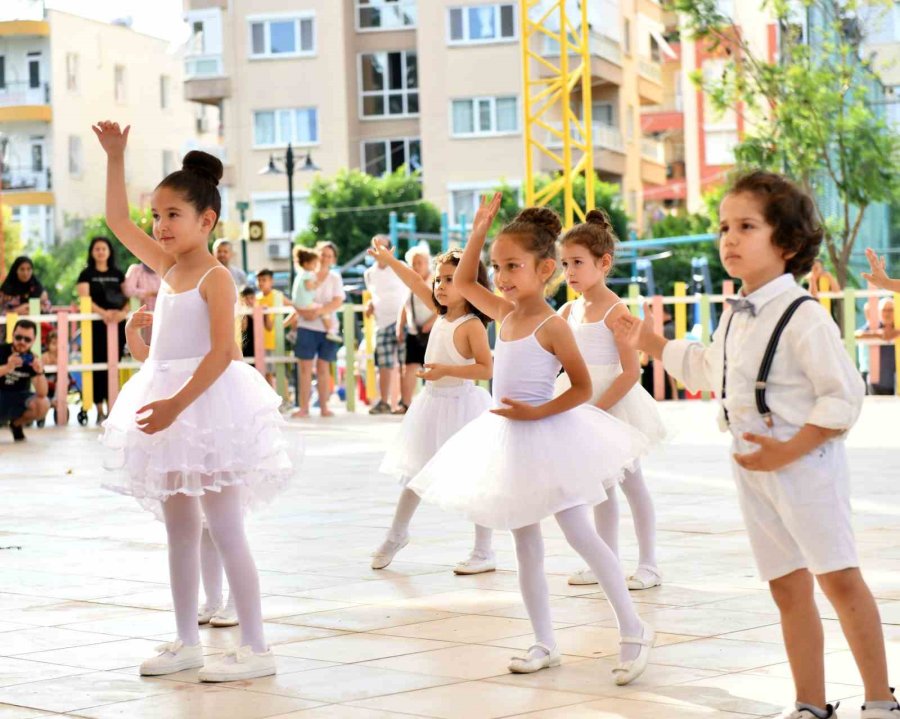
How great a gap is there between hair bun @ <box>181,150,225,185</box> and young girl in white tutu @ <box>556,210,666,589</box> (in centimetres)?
158

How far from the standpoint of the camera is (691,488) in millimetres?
10992

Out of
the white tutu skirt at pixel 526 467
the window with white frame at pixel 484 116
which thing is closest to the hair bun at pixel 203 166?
the white tutu skirt at pixel 526 467

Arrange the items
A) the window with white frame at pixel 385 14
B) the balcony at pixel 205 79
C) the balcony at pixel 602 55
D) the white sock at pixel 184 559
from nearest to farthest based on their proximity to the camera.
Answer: the white sock at pixel 184 559 < the balcony at pixel 602 55 < the window with white frame at pixel 385 14 < the balcony at pixel 205 79

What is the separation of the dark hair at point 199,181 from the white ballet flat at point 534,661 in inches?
70.6

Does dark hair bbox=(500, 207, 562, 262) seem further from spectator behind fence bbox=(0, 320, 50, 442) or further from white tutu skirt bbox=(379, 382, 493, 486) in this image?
spectator behind fence bbox=(0, 320, 50, 442)

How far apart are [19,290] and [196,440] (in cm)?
1447

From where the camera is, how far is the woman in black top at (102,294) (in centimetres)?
1861

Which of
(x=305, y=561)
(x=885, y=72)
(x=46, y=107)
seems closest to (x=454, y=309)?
(x=305, y=561)

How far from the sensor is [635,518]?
7289 mm

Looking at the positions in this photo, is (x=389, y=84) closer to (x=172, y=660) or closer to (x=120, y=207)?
(x=120, y=207)

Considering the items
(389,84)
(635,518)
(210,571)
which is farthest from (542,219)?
(389,84)

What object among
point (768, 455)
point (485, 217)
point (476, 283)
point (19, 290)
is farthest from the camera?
point (19, 290)

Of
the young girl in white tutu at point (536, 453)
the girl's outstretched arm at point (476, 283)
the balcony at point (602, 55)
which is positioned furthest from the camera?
the balcony at point (602, 55)

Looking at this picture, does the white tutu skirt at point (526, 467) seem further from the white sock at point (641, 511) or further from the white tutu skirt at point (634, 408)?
the white sock at point (641, 511)
